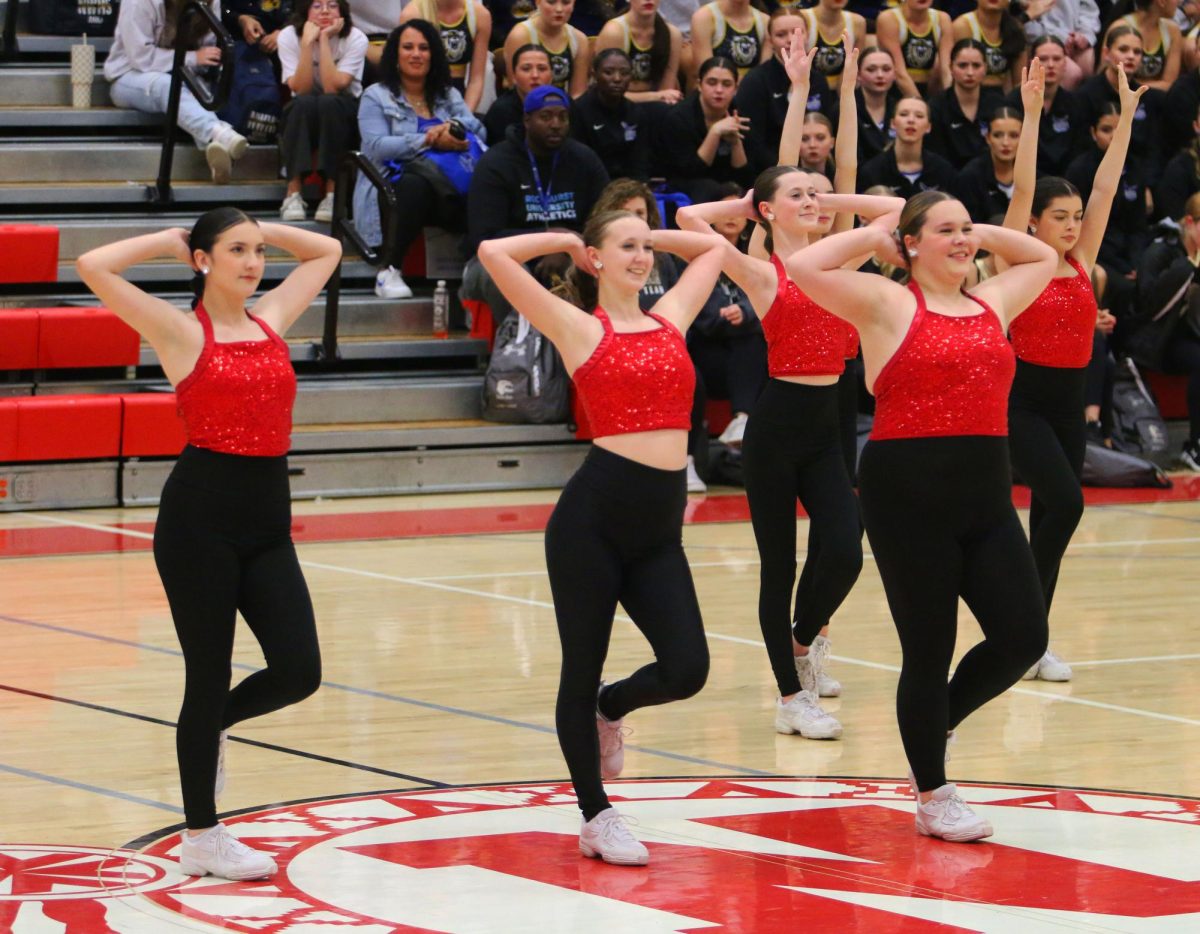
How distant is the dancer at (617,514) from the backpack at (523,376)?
6.78 metres

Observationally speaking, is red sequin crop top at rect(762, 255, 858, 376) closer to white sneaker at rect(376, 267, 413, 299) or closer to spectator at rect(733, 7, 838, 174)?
white sneaker at rect(376, 267, 413, 299)

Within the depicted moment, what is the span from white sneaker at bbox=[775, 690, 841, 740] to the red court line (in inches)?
164

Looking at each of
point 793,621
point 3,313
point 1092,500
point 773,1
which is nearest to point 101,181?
point 3,313

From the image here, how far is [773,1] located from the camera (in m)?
14.3

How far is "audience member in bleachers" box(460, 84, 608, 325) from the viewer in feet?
38.7

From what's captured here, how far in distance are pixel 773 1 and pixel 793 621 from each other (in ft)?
27.7

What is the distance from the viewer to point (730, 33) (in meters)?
13.3

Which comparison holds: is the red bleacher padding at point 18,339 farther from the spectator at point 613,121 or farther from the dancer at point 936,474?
the dancer at point 936,474

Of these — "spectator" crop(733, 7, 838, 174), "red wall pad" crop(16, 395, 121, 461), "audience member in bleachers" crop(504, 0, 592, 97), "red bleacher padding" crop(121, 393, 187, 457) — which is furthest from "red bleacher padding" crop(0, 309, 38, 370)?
"spectator" crop(733, 7, 838, 174)

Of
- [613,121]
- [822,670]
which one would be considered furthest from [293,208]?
[822,670]

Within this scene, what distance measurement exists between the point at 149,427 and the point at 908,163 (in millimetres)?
4762

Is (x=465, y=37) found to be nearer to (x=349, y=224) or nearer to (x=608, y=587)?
(x=349, y=224)

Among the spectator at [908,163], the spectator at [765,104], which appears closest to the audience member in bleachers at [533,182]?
the spectator at [765,104]

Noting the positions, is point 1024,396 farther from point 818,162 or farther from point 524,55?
point 524,55
